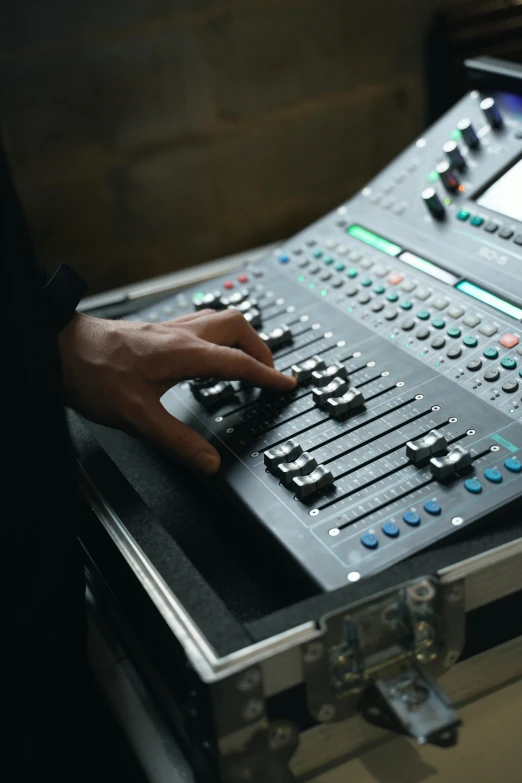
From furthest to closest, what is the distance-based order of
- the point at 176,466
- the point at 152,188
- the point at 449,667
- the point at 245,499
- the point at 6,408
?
the point at 152,188 < the point at 176,466 < the point at 245,499 < the point at 449,667 < the point at 6,408

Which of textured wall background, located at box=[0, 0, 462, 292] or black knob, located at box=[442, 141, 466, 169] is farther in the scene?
textured wall background, located at box=[0, 0, 462, 292]

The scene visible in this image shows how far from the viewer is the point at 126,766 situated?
2.97 feet

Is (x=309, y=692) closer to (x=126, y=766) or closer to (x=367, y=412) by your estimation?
(x=126, y=766)

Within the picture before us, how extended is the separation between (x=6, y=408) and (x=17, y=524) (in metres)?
0.11

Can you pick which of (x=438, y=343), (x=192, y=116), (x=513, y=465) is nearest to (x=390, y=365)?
(x=438, y=343)

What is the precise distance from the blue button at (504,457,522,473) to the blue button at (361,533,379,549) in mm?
166

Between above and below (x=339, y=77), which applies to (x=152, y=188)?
below

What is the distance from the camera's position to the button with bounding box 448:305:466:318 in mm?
1118

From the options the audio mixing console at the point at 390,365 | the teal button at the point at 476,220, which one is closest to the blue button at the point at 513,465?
the audio mixing console at the point at 390,365

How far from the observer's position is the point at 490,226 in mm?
1202

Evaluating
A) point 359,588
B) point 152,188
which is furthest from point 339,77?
point 359,588

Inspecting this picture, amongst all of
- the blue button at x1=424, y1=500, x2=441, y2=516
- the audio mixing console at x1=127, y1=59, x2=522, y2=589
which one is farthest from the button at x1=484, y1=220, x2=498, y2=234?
the blue button at x1=424, y1=500, x2=441, y2=516

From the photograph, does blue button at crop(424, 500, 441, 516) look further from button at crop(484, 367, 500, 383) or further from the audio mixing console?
button at crop(484, 367, 500, 383)

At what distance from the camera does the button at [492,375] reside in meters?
1.00
